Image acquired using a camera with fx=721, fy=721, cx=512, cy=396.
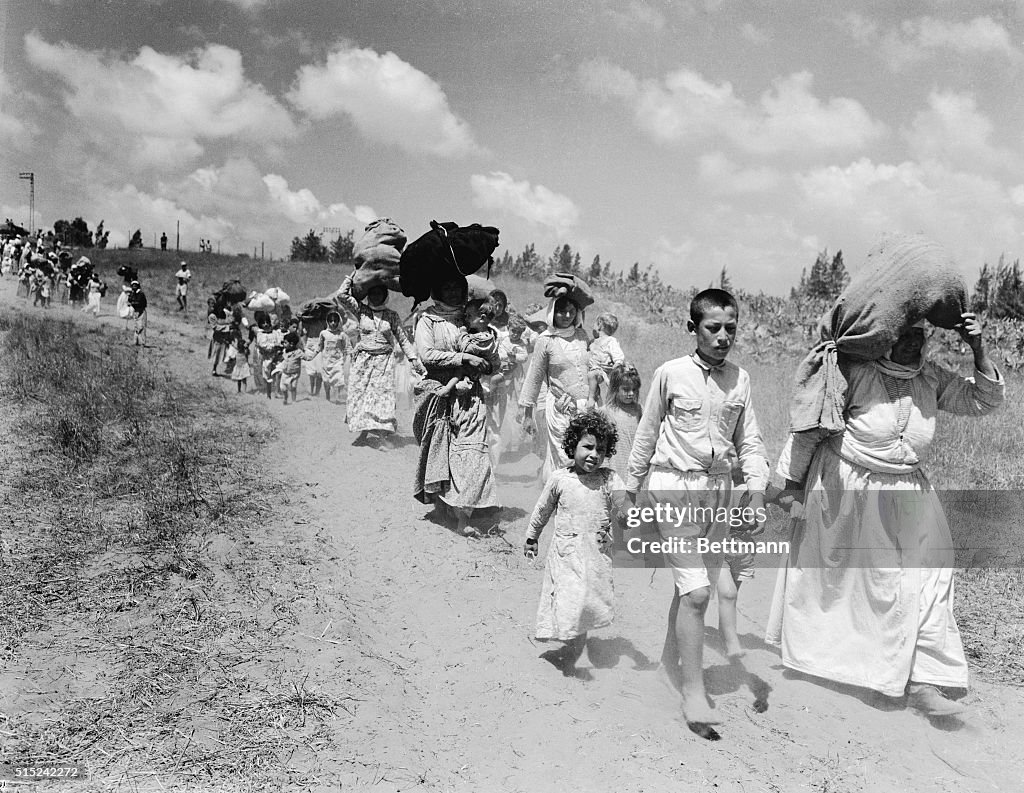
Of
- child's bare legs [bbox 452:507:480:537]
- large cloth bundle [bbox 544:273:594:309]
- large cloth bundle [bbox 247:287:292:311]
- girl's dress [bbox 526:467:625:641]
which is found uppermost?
large cloth bundle [bbox 544:273:594:309]

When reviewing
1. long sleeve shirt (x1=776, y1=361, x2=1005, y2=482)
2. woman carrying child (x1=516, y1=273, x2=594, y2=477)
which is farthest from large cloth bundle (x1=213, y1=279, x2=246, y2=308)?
long sleeve shirt (x1=776, y1=361, x2=1005, y2=482)

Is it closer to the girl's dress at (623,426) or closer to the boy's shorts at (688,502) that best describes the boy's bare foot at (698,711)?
the boy's shorts at (688,502)

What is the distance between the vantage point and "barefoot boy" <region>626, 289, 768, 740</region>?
3.61 m

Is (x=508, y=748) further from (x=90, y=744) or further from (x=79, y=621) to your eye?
(x=79, y=621)

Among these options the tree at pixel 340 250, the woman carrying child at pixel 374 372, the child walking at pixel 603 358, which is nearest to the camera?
the child walking at pixel 603 358

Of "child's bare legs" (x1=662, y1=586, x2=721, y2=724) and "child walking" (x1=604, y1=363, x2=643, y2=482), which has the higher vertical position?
"child walking" (x1=604, y1=363, x2=643, y2=482)

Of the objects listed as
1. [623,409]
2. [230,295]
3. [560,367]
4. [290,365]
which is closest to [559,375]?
[560,367]

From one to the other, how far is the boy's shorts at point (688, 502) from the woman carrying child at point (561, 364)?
2.47 meters

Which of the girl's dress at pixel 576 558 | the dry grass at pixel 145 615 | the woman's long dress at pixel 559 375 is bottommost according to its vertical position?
the dry grass at pixel 145 615

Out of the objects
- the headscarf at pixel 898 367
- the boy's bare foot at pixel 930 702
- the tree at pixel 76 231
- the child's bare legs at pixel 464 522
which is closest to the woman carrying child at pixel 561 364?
the child's bare legs at pixel 464 522

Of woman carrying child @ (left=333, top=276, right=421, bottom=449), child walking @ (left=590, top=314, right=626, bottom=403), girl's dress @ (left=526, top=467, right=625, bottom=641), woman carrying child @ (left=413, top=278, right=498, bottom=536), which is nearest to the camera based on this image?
girl's dress @ (left=526, top=467, right=625, bottom=641)

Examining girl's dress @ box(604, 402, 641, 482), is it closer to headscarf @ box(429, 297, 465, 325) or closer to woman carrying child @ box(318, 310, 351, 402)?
headscarf @ box(429, 297, 465, 325)

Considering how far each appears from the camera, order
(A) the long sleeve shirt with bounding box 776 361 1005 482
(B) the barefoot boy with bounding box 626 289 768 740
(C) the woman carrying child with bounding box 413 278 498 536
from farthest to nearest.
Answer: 1. (C) the woman carrying child with bounding box 413 278 498 536
2. (A) the long sleeve shirt with bounding box 776 361 1005 482
3. (B) the barefoot boy with bounding box 626 289 768 740

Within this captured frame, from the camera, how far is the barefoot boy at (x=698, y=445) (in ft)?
11.8
